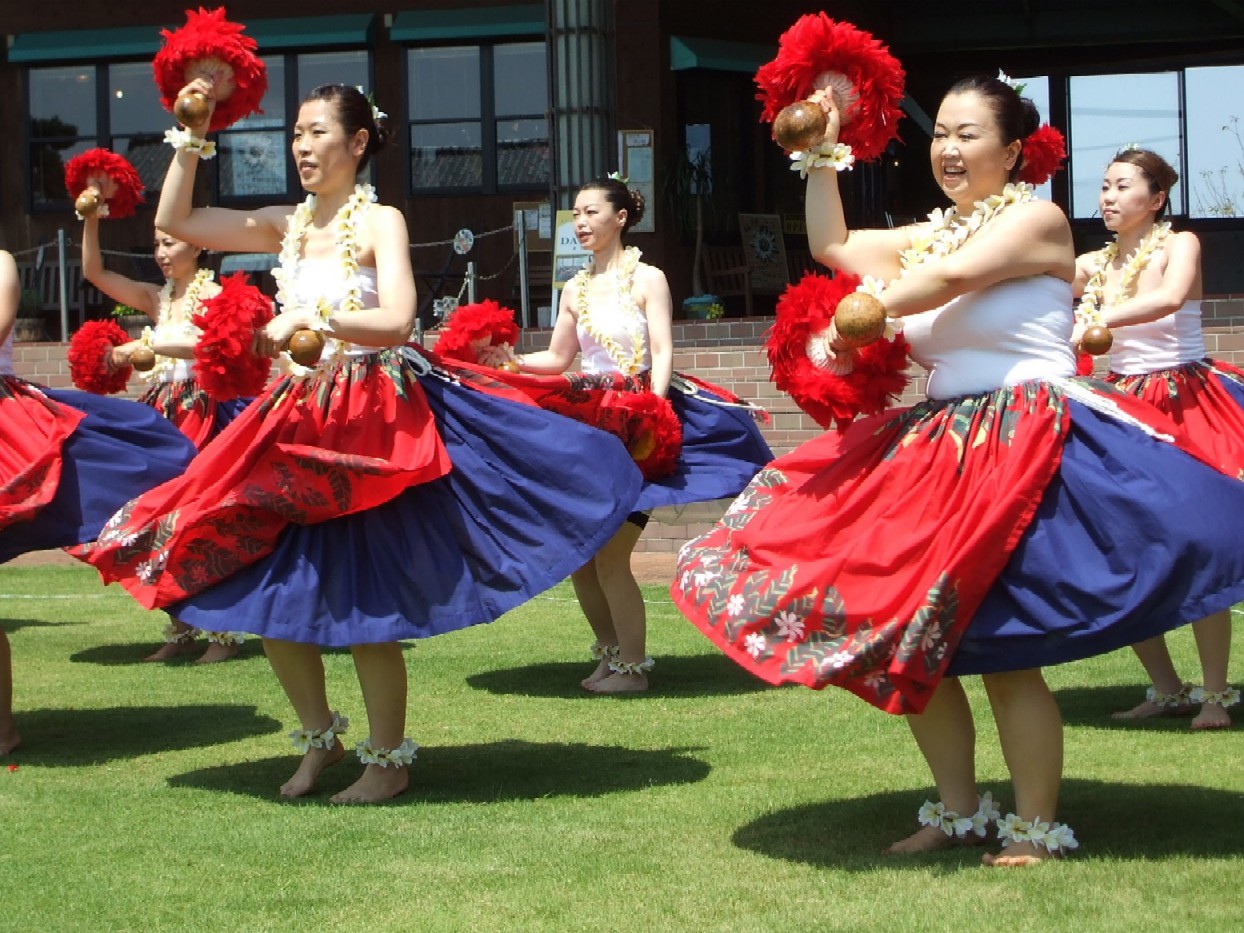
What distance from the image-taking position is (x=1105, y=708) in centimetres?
Answer: 702

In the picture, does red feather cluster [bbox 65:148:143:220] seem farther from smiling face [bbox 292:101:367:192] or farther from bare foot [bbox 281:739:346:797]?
bare foot [bbox 281:739:346:797]

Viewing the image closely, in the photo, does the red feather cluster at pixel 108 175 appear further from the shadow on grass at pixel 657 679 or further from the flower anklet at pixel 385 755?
the flower anklet at pixel 385 755

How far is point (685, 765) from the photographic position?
6102mm

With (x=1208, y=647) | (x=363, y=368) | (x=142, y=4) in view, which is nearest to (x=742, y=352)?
(x=1208, y=647)

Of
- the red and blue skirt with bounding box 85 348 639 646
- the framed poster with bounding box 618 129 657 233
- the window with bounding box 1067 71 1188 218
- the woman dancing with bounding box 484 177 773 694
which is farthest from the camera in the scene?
the window with bounding box 1067 71 1188 218

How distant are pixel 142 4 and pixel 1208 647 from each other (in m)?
17.3

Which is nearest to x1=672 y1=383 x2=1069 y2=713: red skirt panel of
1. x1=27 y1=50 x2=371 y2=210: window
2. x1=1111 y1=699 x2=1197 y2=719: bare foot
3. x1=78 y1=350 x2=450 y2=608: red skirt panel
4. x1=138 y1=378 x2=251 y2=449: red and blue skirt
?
x1=78 y1=350 x2=450 y2=608: red skirt panel

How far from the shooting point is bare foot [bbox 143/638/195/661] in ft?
28.9

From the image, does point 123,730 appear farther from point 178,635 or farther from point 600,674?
point 600,674

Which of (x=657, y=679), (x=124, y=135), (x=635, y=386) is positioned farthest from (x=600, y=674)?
(x=124, y=135)

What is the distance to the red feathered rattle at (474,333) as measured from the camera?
6.94 meters

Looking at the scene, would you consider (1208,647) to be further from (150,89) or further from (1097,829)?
(150,89)

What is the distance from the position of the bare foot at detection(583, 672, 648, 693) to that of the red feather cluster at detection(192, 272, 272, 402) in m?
2.87

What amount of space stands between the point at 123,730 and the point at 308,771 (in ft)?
5.20
